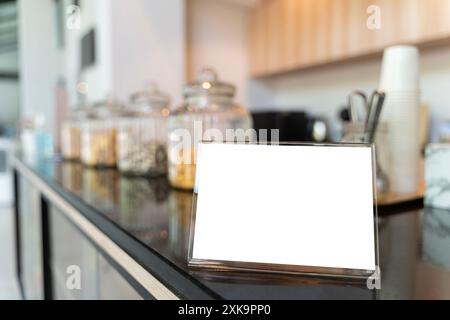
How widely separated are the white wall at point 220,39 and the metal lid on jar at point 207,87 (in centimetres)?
221

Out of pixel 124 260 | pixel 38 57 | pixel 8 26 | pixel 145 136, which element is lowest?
pixel 124 260

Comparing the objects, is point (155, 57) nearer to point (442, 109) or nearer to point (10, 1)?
point (442, 109)

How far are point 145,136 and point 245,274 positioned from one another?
96 cm

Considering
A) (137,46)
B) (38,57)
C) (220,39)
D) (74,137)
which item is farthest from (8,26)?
(74,137)

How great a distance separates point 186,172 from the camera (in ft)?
3.11

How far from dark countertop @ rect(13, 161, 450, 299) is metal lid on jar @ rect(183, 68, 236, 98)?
10.5 inches

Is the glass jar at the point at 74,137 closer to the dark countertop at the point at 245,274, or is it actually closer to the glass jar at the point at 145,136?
the glass jar at the point at 145,136

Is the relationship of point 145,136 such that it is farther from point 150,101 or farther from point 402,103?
point 402,103

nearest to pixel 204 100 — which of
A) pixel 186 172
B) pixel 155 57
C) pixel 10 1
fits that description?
pixel 186 172

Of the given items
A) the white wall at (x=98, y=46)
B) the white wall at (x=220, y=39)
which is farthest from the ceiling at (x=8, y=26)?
the white wall at (x=220, y=39)

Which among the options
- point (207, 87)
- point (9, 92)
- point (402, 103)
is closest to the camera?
point (402, 103)

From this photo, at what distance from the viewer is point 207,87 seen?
100cm

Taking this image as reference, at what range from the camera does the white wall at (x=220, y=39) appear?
322 cm
